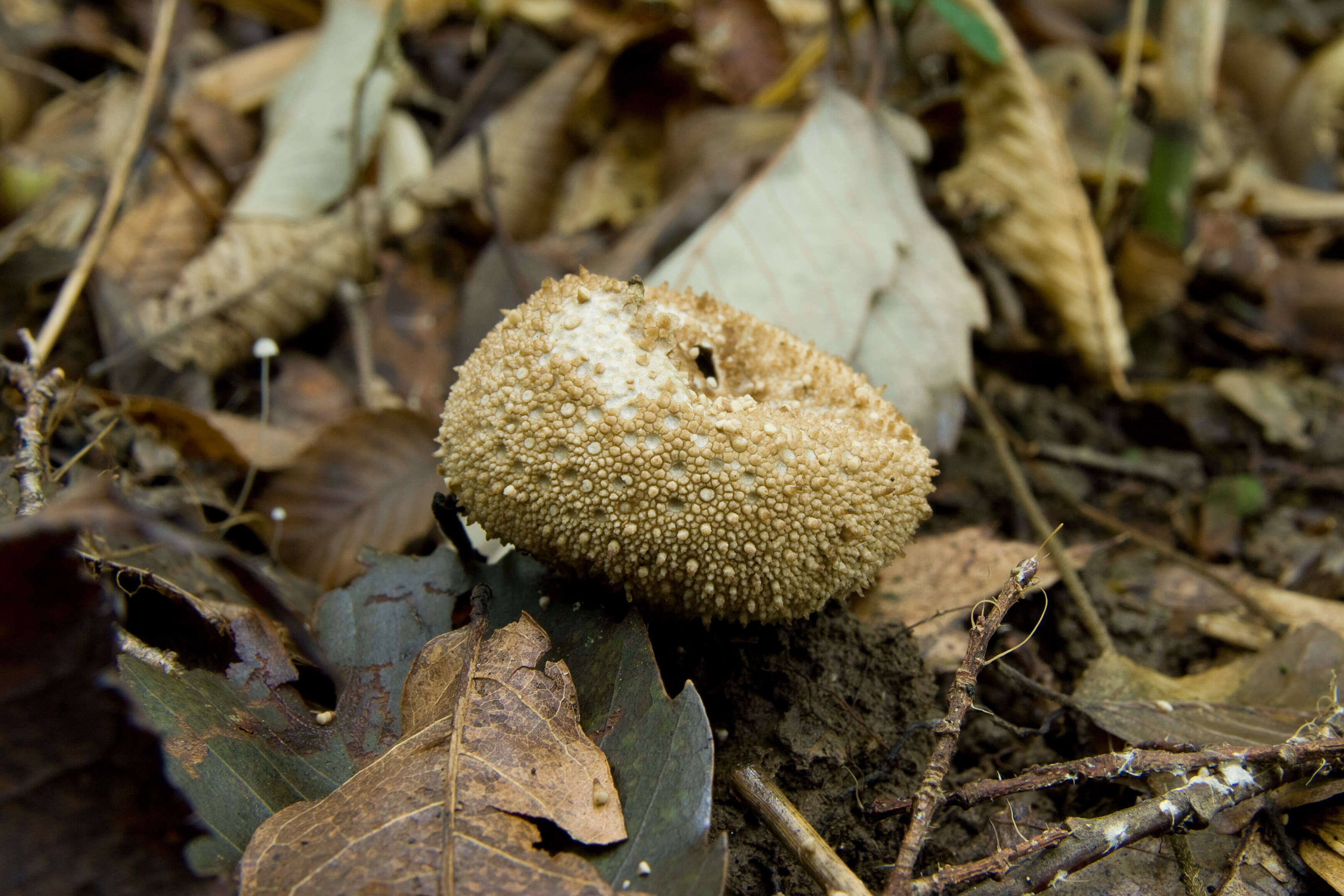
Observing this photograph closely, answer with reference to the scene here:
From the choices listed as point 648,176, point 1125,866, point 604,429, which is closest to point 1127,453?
point 1125,866

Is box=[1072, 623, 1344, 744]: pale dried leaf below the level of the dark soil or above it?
below

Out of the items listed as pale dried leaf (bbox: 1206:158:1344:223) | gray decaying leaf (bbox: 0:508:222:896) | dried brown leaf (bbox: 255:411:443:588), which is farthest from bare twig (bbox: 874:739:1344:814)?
pale dried leaf (bbox: 1206:158:1344:223)

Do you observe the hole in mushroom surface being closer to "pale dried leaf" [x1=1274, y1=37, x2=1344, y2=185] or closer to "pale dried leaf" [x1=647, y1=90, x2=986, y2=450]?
"pale dried leaf" [x1=647, y1=90, x2=986, y2=450]

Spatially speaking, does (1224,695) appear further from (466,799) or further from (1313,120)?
(1313,120)

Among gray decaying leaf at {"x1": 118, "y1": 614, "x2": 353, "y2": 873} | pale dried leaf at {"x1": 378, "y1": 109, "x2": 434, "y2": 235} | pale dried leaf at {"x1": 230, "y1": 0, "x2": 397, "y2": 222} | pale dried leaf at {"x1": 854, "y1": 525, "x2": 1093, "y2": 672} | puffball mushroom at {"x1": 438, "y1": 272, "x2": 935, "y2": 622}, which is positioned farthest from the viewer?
pale dried leaf at {"x1": 378, "y1": 109, "x2": 434, "y2": 235}

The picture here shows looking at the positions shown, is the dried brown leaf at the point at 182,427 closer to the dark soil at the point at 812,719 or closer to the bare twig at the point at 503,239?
the bare twig at the point at 503,239

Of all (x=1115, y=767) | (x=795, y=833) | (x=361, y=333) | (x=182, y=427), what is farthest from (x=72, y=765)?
(x=361, y=333)

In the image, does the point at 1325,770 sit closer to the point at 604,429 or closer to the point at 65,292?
the point at 604,429

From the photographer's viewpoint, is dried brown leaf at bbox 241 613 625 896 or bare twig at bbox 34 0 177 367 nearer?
dried brown leaf at bbox 241 613 625 896
